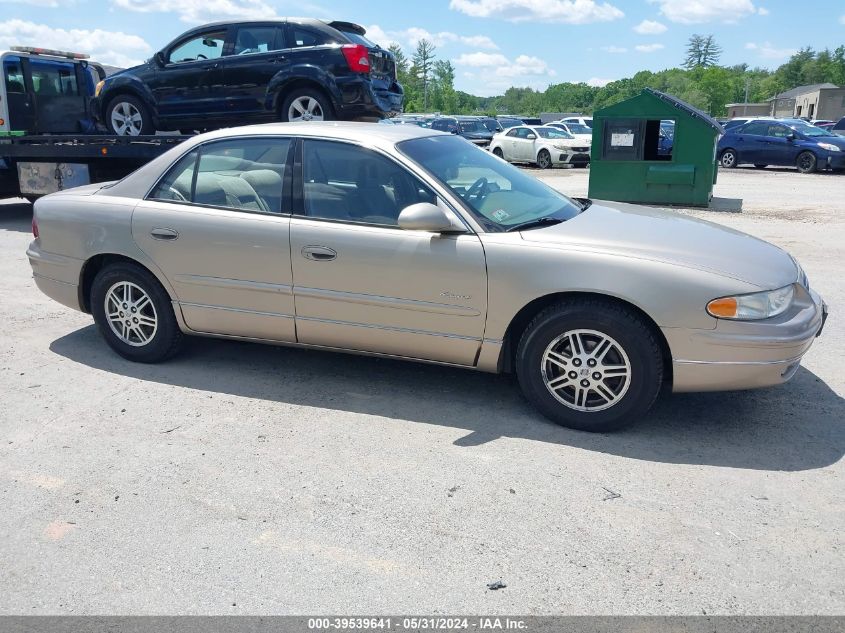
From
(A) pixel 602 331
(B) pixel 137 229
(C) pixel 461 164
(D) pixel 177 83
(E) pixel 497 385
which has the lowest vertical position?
(E) pixel 497 385

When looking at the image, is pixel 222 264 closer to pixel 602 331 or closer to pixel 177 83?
pixel 602 331

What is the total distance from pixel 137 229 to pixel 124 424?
1.37 metres

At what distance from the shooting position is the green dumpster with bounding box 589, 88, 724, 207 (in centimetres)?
1303

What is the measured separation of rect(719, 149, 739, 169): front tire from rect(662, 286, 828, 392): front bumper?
2172 cm

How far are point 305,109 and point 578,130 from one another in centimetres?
1991

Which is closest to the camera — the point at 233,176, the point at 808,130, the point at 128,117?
the point at 233,176

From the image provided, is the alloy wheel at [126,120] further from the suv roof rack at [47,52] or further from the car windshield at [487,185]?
the car windshield at [487,185]

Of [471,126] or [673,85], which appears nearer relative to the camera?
[471,126]

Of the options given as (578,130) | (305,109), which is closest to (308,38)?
(305,109)

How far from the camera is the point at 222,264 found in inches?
182

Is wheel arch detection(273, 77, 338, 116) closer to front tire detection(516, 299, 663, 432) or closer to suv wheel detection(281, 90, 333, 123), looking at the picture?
suv wheel detection(281, 90, 333, 123)

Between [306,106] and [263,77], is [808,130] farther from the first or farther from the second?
[263,77]

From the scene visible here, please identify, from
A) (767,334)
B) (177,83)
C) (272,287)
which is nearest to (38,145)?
(177,83)

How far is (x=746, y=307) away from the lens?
3682mm
